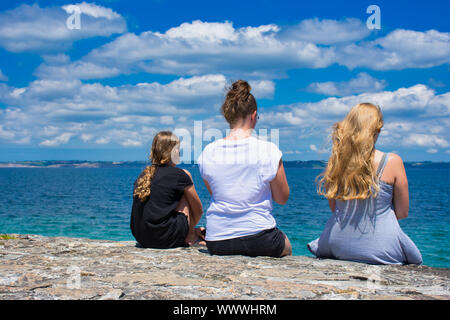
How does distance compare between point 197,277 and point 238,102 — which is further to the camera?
point 238,102

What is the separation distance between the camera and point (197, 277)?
3516mm

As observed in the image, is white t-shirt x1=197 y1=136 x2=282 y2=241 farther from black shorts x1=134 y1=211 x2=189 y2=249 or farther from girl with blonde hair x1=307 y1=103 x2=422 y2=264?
black shorts x1=134 y1=211 x2=189 y2=249

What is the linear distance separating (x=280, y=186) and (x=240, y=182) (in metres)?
0.45

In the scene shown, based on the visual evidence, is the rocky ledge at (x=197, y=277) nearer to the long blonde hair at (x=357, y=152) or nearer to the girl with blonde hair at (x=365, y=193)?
the girl with blonde hair at (x=365, y=193)

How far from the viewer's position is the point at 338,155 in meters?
3.98

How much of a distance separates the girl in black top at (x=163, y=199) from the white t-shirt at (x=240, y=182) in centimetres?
70

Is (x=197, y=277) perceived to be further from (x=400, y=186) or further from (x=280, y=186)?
(x=400, y=186)

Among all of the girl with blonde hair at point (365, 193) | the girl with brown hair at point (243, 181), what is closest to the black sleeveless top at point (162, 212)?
the girl with brown hair at point (243, 181)

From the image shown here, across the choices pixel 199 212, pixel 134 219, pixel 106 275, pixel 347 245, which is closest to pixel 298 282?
pixel 347 245

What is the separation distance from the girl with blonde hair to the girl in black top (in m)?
1.84

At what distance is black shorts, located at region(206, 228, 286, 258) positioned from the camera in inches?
171

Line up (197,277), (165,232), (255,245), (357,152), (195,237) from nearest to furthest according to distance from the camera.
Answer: (197,277) → (357,152) → (255,245) → (165,232) → (195,237)

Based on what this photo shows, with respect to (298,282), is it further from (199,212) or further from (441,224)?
(441,224)

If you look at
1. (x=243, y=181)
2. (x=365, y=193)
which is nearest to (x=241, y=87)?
(x=243, y=181)
